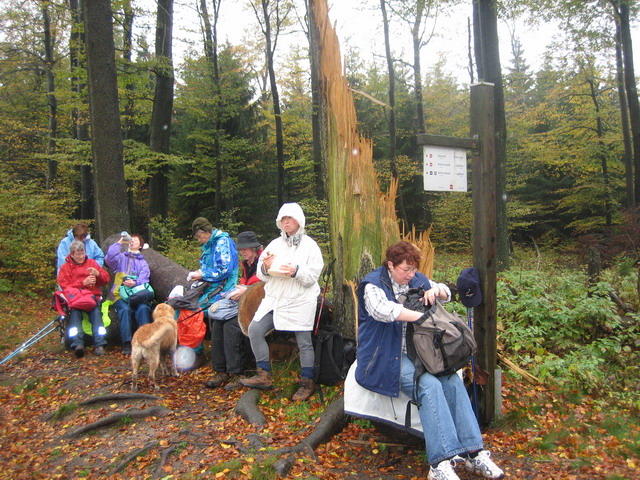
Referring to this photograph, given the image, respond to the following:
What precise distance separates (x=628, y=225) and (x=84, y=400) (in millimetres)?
8564

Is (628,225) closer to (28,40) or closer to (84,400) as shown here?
(84,400)

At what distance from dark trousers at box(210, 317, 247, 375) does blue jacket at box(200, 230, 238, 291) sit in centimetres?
54

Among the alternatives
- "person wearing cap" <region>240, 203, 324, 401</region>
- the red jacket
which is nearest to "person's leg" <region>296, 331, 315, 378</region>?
"person wearing cap" <region>240, 203, 324, 401</region>

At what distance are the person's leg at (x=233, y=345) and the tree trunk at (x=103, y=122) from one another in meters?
3.93

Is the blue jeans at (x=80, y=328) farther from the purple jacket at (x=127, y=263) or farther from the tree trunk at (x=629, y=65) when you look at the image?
the tree trunk at (x=629, y=65)

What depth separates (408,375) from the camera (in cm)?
335

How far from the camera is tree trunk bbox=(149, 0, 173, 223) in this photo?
1294 cm

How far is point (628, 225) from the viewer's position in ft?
25.5

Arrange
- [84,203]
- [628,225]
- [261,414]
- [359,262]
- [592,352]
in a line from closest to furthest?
[261,414], [359,262], [592,352], [628,225], [84,203]

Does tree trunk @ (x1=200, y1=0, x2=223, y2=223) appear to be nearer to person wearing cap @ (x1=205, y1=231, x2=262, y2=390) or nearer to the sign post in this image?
person wearing cap @ (x1=205, y1=231, x2=262, y2=390)

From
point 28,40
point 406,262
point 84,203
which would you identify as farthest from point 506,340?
point 28,40

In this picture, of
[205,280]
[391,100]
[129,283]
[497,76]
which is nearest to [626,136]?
[391,100]

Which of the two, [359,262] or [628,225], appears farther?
[628,225]

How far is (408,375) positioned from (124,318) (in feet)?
14.9
